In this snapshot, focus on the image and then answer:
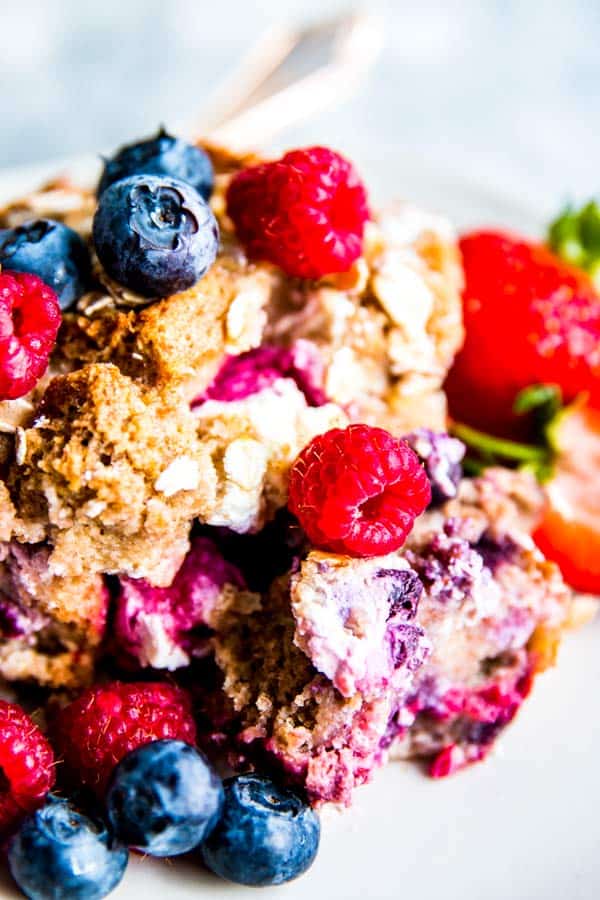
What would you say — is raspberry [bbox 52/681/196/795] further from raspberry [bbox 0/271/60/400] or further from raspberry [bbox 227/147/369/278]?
raspberry [bbox 227/147/369/278]

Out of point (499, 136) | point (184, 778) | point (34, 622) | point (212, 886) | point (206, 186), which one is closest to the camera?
point (184, 778)

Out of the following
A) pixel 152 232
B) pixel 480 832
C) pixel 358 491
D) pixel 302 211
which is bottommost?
pixel 480 832

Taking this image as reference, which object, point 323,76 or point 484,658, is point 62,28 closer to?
point 323,76

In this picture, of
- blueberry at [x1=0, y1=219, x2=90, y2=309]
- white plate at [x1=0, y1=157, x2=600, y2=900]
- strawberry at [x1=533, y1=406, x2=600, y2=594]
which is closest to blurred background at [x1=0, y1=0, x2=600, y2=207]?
Result: strawberry at [x1=533, y1=406, x2=600, y2=594]

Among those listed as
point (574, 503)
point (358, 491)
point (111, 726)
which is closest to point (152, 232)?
point (358, 491)

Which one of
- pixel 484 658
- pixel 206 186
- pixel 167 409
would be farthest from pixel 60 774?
pixel 206 186

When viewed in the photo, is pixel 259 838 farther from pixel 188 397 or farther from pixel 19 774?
pixel 188 397

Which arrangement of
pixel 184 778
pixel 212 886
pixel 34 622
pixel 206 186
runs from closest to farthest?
pixel 184 778 → pixel 212 886 → pixel 34 622 → pixel 206 186

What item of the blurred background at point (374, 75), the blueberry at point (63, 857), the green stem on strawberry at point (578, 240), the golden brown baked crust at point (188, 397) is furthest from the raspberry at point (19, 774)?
the blurred background at point (374, 75)
